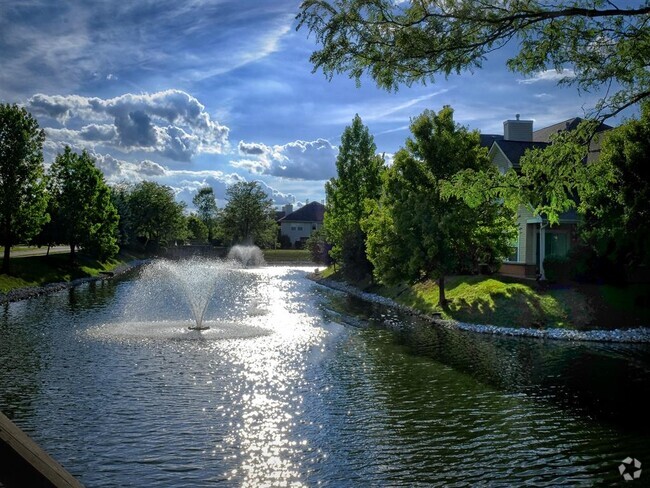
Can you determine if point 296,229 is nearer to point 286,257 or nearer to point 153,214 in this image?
point 286,257

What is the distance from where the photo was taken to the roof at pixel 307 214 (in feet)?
465

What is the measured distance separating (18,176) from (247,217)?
227 feet

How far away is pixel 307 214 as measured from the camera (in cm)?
14338

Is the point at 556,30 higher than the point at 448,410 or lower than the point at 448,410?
higher

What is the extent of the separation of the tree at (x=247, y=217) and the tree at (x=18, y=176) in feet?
222

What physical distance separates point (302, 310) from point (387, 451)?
Result: 23507mm

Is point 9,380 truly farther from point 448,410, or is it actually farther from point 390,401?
point 448,410

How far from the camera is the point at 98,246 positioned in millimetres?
59219

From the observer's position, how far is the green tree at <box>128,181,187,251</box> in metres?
105

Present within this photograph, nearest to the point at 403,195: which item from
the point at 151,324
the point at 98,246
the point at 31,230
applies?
the point at 151,324

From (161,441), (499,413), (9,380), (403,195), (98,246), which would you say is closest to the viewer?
A: (161,441)

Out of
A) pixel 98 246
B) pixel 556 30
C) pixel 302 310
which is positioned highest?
pixel 556 30

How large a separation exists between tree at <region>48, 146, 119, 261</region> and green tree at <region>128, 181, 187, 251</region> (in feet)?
126

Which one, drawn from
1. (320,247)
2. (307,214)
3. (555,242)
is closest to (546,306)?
(555,242)
